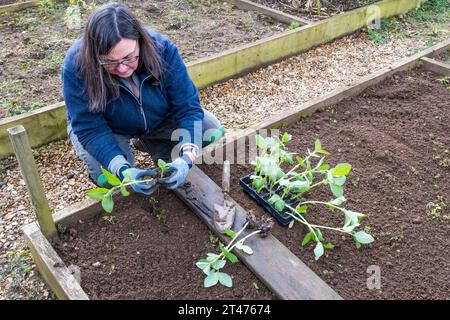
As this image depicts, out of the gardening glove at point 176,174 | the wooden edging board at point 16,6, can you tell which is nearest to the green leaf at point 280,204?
the gardening glove at point 176,174

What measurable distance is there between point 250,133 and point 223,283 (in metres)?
1.02

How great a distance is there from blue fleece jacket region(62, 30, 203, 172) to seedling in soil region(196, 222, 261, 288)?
0.63 meters

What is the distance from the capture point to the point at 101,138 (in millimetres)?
2141

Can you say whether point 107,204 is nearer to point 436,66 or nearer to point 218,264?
point 218,264

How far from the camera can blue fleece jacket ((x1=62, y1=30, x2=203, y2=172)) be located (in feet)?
6.68

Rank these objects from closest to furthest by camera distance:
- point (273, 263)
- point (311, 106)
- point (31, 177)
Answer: point (31, 177) → point (273, 263) → point (311, 106)

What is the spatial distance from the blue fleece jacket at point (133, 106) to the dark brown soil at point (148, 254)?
324 mm

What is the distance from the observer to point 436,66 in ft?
11.5

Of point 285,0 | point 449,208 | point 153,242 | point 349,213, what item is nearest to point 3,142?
point 153,242

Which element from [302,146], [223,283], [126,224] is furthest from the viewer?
[302,146]

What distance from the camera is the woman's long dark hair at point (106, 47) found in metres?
1.80

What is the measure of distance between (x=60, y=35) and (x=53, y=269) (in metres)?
3.04

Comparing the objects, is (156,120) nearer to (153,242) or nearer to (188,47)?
(153,242)

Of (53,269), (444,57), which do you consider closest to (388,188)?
(53,269)
